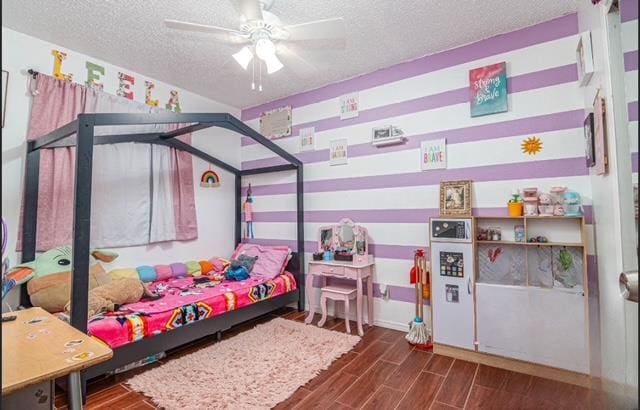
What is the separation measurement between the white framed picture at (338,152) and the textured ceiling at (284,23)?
711mm

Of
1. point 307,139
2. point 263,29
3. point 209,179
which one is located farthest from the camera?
point 209,179

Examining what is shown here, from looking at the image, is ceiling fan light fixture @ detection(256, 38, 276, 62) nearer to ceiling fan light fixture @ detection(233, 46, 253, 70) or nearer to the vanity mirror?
ceiling fan light fixture @ detection(233, 46, 253, 70)

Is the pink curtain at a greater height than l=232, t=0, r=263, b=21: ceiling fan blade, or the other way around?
l=232, t=0, r=263, b=21: ceiling fan blade

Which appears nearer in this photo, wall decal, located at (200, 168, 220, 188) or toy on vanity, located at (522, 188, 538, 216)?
toy on vanity, located at (522, 188, 538, 216)

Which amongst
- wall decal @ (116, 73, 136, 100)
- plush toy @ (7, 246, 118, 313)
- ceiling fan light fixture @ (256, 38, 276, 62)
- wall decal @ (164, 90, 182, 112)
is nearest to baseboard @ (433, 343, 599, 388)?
ceiling fan light fixture @ (256, 38, 276, 62)

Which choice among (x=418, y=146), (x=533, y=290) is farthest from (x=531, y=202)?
(x=418, y=146)

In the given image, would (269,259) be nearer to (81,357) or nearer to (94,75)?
(94,75)

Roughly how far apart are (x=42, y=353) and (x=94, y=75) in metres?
2.82

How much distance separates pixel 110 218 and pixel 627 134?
3702 mm

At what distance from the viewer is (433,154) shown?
3055mm

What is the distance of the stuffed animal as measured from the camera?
7.68ft

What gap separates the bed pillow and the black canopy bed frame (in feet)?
0.48

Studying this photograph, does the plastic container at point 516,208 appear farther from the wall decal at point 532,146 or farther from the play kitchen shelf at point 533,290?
the wall decal at point 532,146

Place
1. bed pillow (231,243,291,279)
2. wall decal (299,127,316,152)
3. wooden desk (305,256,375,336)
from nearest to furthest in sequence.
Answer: wooden desk (305,256,375,336) < bed pillow (231,243,291,279) < wall decal (299,127,316,152)
